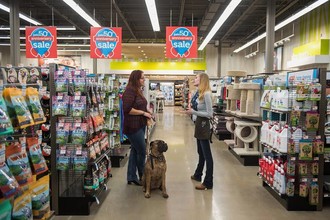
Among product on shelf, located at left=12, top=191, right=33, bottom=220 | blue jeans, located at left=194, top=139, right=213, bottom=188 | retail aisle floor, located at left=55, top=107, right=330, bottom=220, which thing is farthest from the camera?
blue jeans, located at left=194, top=139, right=213, bottom=188

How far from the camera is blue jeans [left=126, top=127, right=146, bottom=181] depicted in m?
4.58

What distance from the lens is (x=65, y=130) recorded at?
11.7 feet

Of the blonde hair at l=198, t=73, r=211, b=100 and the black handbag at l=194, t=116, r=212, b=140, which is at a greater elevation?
the blonde hair at l=198, t=73, r=211, b=100

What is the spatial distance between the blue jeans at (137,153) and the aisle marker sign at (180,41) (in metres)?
5.56

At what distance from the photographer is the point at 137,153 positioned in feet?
15.6

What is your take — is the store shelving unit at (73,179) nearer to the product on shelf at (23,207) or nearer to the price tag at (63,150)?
the price tag at (63,150)

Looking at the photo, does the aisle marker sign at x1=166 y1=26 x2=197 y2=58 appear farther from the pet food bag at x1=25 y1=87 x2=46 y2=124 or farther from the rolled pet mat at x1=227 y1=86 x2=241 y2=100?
the pet food bag at x1=25 y1=87 x2=46 y2=124

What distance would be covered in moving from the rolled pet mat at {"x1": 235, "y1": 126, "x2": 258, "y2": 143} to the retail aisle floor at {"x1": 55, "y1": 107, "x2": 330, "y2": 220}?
70 centimetres

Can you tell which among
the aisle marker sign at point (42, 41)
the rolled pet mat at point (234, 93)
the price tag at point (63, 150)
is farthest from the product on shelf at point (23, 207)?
→ the aisle marker sign at point (42, 41)

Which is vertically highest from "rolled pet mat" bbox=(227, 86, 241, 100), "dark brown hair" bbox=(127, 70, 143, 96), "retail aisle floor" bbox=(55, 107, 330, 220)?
"dark brown hair" bbox=(127, 70, 143, 96)

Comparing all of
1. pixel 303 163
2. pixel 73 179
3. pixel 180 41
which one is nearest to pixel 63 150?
pixel 73 179

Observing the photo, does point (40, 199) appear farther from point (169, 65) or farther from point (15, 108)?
point (169, 65)

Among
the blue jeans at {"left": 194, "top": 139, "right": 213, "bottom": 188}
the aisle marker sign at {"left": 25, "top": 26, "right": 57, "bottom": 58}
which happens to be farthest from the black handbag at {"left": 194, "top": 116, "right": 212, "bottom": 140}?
the aisle marker sign at {"left": 25, "top": 26, "right": 57, "bottom": 58}

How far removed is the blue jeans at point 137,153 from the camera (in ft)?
15.0
